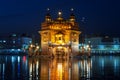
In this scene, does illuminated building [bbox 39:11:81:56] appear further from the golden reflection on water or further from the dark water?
the golden reflection on water

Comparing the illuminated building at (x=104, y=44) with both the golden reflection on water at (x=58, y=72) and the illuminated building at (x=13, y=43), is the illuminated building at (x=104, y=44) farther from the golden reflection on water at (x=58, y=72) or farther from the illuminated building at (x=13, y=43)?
the golden reflection on water at (x=58, y=72)

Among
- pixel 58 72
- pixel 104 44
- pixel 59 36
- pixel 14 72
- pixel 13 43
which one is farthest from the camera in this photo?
pixel 13 43

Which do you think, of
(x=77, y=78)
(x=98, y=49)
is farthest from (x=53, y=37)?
(x=98, y=49)

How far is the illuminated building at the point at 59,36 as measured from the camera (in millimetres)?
63594

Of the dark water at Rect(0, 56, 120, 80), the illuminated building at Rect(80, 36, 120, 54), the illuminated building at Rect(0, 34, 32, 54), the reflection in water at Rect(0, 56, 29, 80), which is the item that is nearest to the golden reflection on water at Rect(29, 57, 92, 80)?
the dark water at Rect(0, 56, 120, 80)

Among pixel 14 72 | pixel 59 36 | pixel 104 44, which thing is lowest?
pixel 14 72

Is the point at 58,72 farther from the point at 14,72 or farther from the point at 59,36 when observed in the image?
the point at 59,36

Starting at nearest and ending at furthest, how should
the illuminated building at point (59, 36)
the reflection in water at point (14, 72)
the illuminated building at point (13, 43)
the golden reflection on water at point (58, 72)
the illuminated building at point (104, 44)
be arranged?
the golden reflection on water at point (58, 72), the reflection in water at point (14, 72), the illuminated building at point (59, 36), the illuminated building at point (104, 44), the illuminated building at point (13, 43)

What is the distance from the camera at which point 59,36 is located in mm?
64875

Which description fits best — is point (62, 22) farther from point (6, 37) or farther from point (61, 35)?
point (6, 37)

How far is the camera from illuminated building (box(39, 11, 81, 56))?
209 feet

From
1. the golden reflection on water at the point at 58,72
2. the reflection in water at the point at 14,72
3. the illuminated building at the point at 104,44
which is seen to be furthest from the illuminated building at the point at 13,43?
the golden reflection on water at the point at 58,72

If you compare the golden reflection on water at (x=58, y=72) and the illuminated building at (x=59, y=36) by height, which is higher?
the illuminated building at (x=59, y=36)

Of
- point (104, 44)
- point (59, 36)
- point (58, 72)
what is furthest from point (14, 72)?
point (104, 44)
